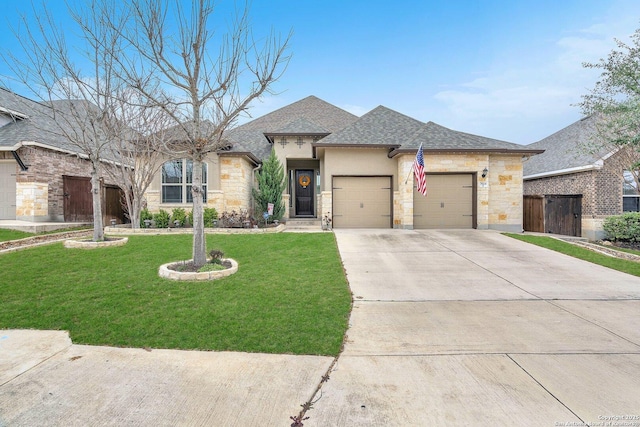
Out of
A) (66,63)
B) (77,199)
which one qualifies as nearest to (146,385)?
(66,63)

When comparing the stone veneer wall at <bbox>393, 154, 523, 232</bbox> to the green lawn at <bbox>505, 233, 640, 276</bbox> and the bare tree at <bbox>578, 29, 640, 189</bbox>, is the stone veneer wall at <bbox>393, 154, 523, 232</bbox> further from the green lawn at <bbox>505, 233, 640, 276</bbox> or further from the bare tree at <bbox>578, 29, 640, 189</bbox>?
the bare tree at <bbox>578, 29, 640, 189</bbox>

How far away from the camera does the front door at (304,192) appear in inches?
670

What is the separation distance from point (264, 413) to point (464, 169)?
39.9ft

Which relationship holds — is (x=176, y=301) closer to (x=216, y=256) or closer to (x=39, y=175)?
(x=216, y=256)

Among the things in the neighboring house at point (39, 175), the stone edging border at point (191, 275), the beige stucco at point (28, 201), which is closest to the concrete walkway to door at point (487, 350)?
the stone edging border at point (191, 275)

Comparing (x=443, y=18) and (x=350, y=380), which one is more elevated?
(x=443, y=18)

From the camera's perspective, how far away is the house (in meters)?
12.0

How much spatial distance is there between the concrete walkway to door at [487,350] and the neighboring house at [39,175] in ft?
40.8

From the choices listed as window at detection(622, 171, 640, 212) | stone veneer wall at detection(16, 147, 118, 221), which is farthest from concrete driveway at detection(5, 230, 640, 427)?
window at detection(622, 171, 640, 212)

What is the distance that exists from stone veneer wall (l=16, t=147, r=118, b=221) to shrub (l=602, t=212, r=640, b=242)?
2278 centimetres

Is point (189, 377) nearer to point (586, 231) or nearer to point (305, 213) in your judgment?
point (305, 213)

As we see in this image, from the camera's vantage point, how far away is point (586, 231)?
40.8ft

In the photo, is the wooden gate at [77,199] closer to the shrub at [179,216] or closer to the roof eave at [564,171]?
the shrub at [179,216]

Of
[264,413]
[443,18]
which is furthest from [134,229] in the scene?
[443,18]
